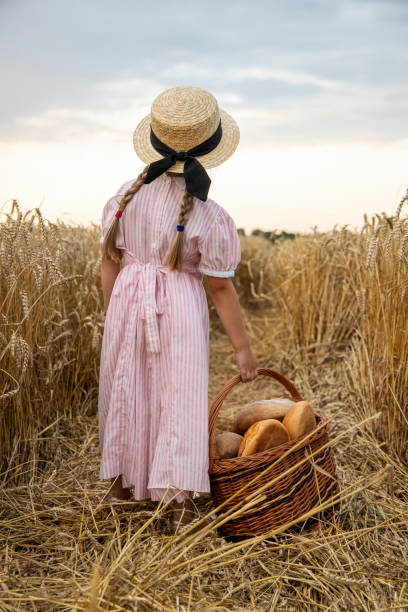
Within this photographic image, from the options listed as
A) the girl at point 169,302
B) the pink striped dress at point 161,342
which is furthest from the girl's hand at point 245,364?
the pink striped dress at point 161,342

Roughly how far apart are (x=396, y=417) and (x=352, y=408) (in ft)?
1.53

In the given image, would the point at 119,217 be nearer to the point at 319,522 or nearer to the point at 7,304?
the point at 7,304

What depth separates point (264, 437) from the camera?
1.68m

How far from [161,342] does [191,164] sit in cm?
55

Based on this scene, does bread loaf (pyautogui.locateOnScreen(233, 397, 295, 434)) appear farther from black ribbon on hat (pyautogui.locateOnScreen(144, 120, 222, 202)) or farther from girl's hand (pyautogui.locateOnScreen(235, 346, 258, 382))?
black ribbon on hat (pyautogui.locateOnScreen(144, 120, 222, 202))

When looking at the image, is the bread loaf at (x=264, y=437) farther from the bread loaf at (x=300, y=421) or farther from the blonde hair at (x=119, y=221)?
Answer: the blonde hair at (x=119, y=221)

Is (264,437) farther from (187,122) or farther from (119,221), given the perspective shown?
(187,122)

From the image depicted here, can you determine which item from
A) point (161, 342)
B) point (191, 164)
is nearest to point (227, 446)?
point (161, 342)

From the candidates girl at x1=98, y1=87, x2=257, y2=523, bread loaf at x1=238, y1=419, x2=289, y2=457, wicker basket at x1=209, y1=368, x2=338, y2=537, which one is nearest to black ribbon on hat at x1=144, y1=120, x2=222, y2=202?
girl at x1=98, y1=87, x2=257, y2=523

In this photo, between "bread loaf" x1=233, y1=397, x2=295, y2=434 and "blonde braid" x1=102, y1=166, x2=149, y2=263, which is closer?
"blonde braid" x1=102, y1=166, x2=149, y2=263

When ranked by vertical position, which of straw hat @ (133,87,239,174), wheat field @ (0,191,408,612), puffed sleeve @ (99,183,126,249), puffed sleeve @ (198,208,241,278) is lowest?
wheat field @ (0,191,408,612)

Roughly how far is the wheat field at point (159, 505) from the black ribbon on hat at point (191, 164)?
1.43 ft

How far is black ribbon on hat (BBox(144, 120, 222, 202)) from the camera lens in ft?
5.45

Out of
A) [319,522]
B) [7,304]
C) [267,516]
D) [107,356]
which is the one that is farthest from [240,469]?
[7,304]
